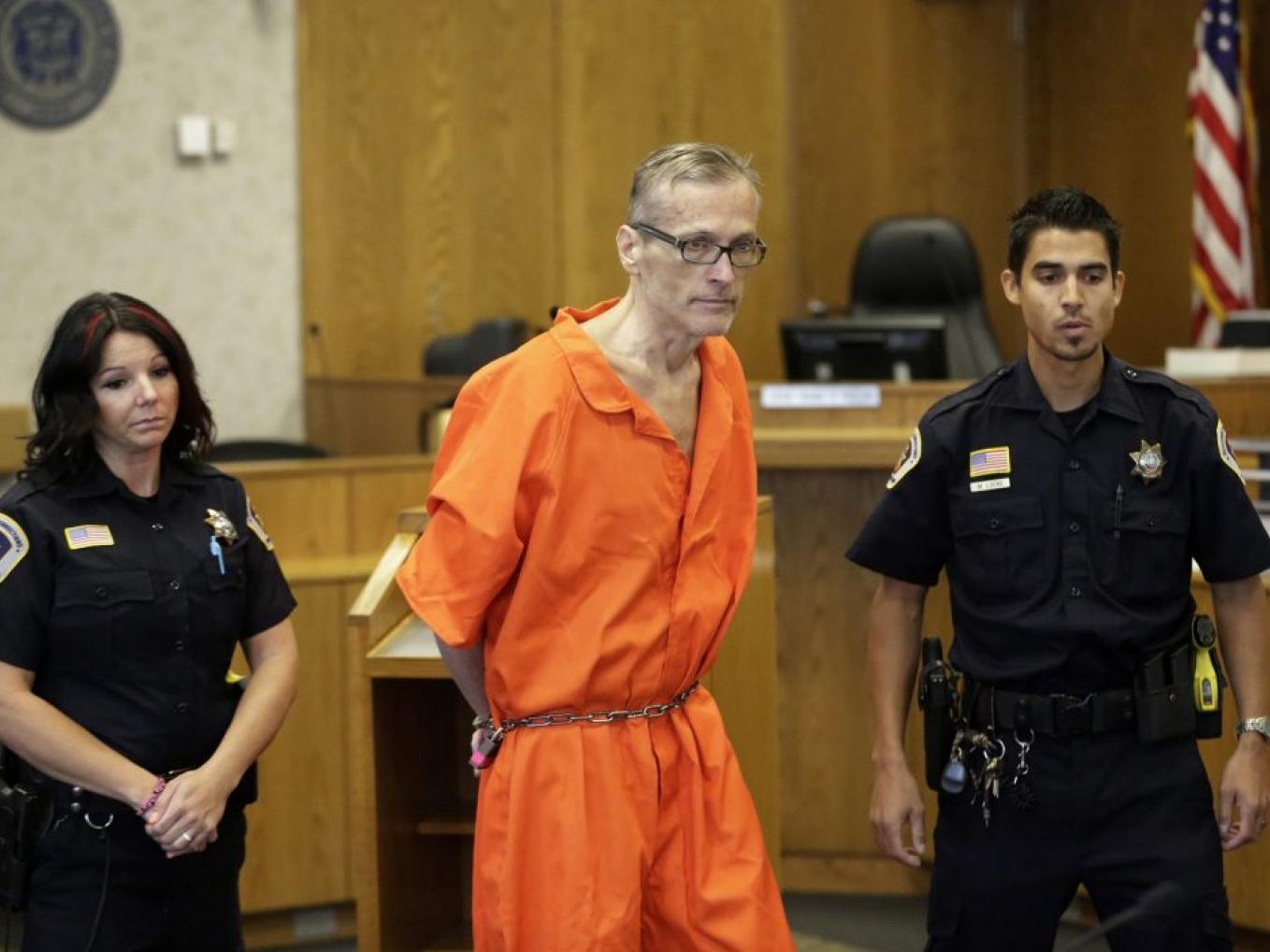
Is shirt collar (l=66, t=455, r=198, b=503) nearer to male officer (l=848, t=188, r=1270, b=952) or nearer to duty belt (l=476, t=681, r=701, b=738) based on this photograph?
duty belt (l=476, t=681, r=701, b=738)

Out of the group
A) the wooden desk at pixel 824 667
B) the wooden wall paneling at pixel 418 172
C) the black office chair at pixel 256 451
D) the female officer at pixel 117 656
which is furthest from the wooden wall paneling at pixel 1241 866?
the wooden wall paneling at pixel 418 172

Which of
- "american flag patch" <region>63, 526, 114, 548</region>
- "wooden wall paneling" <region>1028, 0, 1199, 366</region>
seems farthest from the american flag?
"american flag patch" <region>63, 526, 114, 548</region>

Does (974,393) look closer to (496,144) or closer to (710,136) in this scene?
(710,136)

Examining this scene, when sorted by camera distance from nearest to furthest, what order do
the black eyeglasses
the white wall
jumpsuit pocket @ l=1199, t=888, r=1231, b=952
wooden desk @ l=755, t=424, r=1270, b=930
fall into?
1. the black eyeglasses
2. jumpsuit pocket @ l=1199, t=888, r=1231, b=952
3. wooden desk @ l=755, t=424, r=1270, b=930
4. the white wall

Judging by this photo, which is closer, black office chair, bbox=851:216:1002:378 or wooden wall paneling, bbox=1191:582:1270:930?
wooden wall paneling, bbox=1191:582:1270:930

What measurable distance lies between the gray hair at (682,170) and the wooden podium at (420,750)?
3.54 ft

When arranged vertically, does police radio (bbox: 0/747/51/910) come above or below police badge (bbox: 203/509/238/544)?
below

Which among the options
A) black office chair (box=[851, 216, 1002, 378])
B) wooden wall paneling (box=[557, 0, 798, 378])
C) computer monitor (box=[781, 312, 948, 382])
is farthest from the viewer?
wooden wall paneling (box=[557, 0, 798, 378])

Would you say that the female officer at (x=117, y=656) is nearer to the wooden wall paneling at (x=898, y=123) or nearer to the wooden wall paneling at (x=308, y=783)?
the wooden wall paneling at (x=308, y=783)

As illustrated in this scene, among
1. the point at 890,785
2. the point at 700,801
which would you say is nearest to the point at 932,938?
the point at 890,785

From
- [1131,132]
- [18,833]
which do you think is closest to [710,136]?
[1131,132]

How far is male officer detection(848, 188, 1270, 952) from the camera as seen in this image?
2557 mm

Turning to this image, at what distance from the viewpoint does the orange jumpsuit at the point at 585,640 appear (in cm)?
226

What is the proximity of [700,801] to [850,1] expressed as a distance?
562cm
